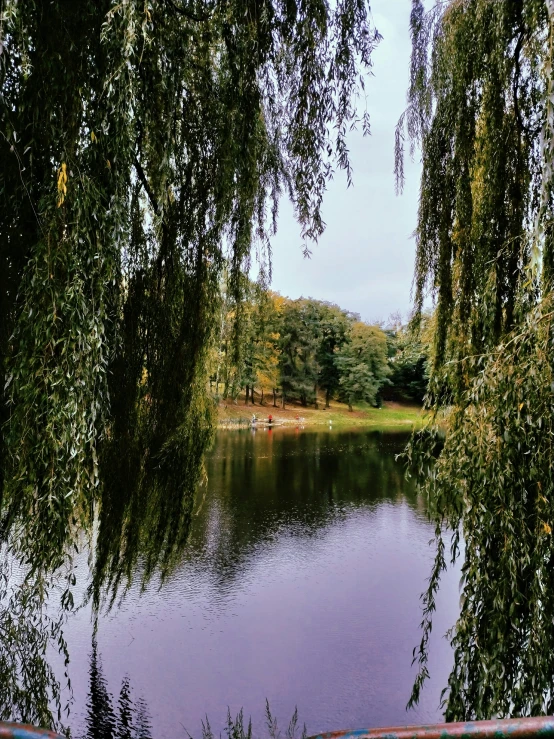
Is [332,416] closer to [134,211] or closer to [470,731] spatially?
[134,211]

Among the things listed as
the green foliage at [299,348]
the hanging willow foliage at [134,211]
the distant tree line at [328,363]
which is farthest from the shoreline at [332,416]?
the hanging willow foliage at [134,211]

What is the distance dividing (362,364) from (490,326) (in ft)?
89.3

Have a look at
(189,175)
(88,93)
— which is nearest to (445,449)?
(88,93)

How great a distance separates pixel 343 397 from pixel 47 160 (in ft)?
97.6

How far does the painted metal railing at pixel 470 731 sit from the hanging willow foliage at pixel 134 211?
1.47 metres

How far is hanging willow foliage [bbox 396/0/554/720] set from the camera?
5.89 feet

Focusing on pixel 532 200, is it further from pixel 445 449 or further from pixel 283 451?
pixel 283 451

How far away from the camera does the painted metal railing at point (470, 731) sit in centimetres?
48

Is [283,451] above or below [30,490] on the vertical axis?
below

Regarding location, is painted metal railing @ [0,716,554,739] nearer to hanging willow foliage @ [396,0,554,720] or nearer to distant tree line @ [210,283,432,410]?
hanging willow foliage @ [396,0,554,720]

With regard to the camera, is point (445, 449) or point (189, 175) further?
point (189, 175)

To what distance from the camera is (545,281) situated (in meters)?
1.85

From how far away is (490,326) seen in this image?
2.30 meters

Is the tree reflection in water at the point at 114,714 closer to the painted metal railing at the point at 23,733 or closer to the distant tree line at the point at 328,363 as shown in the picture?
the painted metal railing at the point at 23,733
